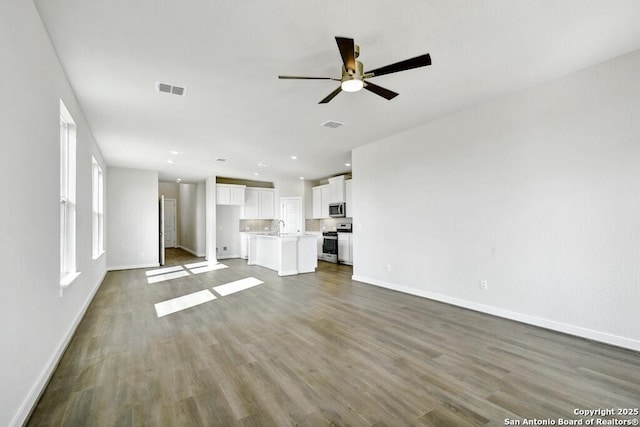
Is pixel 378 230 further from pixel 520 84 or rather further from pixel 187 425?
pixel 187 425

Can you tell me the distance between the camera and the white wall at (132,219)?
770cm

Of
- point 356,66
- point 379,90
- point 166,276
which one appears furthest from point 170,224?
Result: point 356,66

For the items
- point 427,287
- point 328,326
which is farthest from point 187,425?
point 427,287

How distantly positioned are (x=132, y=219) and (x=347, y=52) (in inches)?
319

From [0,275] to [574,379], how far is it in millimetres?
3992

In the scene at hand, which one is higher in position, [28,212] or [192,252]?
[28,212]

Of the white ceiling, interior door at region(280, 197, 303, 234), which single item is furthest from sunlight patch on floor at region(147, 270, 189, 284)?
interior door at region(280, 197, 303, 234)

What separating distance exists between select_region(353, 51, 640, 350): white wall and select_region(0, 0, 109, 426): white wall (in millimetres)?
4601

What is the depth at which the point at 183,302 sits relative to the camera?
15.0ft

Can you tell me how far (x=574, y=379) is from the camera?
2262 millimetres

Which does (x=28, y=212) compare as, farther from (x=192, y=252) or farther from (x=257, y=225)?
(x=192, y=252)

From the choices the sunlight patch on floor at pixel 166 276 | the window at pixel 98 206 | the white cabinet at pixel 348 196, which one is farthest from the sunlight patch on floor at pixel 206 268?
the white cabinet at pixel 348 196

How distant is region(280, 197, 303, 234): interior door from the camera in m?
10.2

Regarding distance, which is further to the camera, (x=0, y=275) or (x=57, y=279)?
(x=57, y=279)
